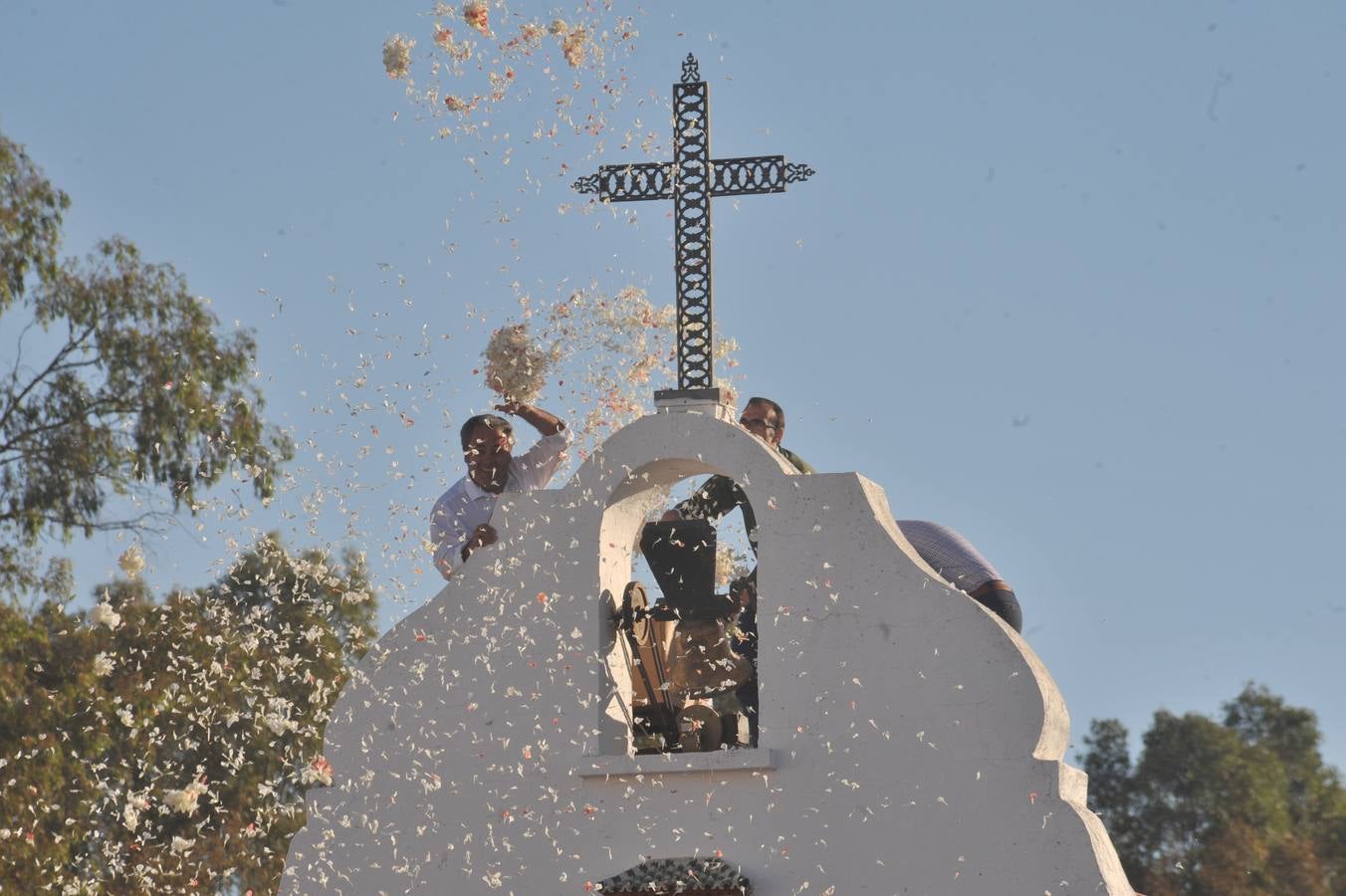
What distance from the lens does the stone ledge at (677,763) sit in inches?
365

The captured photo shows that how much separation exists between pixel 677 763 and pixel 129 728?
11118mm

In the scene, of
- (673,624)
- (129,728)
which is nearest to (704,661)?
(673,624)

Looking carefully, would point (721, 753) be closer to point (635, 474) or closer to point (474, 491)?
point (635, 474)

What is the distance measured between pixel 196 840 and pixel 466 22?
1216 cm

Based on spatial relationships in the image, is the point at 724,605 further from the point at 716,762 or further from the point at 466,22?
the point at 466,22

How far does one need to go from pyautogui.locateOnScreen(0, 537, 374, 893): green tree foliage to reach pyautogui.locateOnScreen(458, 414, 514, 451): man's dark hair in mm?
5946

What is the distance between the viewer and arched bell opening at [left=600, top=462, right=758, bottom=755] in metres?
9.94

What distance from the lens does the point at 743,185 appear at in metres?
10.8

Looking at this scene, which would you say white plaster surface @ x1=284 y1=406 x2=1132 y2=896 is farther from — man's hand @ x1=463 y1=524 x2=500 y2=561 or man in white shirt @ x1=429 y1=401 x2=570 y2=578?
man in white shirt @ x1=429 y1=401 x2=570 y2=578

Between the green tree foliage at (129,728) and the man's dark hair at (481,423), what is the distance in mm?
5946

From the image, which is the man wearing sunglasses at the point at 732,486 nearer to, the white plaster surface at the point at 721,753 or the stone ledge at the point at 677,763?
the white plaster surface at the point at 721,753

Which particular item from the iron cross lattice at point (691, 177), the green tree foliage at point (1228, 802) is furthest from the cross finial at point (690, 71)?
the green tree foliage at point (1228, 802)

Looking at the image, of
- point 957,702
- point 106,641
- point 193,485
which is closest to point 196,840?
point 106,641

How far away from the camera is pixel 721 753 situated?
932 cm
